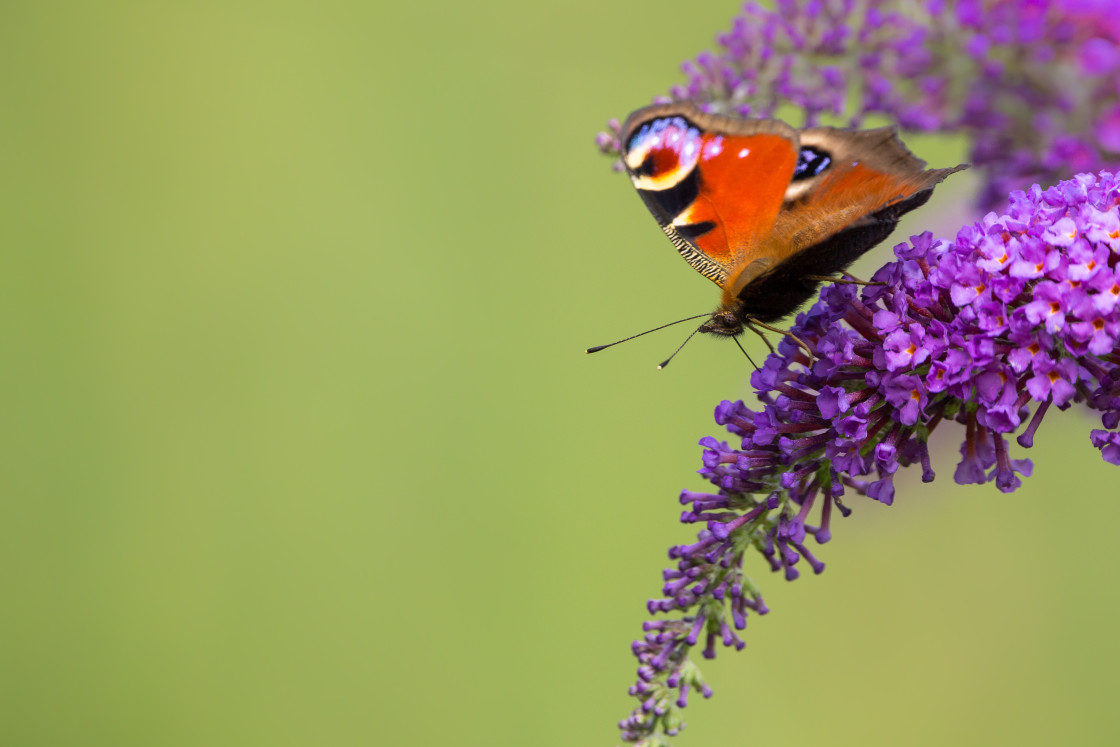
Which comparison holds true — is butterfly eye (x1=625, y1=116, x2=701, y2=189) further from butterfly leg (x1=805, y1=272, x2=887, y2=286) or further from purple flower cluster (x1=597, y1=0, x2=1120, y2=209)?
butterfly leg (x1=805, y1=272, x2=887, y2=286)

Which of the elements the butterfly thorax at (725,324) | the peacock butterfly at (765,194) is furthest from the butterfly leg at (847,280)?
the butterfly thorax at (725,324)

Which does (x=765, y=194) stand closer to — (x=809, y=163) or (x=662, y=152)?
(x=809, y=163)

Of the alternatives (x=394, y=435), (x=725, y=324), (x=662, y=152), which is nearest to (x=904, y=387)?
(x=725, y=324)

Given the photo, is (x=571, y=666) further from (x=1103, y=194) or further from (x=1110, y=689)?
(x=1103, y=194)

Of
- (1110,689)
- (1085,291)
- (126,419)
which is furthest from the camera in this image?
(126,419)

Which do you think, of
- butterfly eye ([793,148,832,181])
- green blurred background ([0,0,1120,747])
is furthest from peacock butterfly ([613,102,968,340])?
green blurred background ([0,0,1120,747])

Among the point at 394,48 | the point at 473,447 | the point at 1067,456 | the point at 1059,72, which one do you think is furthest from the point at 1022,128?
the point at 394,48
